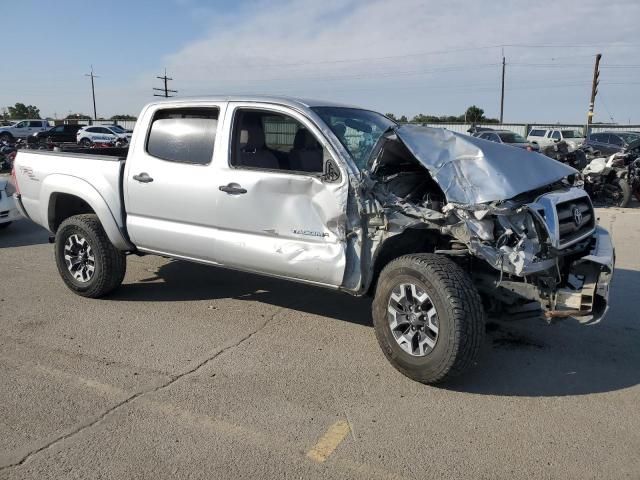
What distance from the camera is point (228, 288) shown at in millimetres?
6039

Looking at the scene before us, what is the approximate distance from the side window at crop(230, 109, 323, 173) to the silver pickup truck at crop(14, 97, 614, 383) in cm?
1

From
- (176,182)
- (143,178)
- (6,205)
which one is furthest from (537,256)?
(6,205)

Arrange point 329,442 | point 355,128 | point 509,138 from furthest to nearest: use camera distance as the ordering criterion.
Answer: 1. point 509,138
2. point 355,128
3. point 329,442

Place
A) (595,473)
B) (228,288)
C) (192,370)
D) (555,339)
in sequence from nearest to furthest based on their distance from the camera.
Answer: (595,473)
(192,370)
(555,339)
(228,288)

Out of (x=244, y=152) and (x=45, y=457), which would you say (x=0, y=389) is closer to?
(x=45, y=457)

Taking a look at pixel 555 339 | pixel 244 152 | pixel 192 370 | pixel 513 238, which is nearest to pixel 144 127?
pixel 244 152

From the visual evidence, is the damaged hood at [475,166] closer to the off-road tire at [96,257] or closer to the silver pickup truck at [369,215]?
the silver pickup truck at [369,215]

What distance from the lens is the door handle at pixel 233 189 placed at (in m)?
4.51

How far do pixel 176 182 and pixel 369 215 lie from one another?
1898 millimetres

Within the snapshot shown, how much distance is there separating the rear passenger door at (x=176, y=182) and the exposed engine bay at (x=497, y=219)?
4.97 feet

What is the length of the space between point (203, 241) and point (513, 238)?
2585 mm

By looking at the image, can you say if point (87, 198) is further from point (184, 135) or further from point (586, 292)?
point (586, 292)

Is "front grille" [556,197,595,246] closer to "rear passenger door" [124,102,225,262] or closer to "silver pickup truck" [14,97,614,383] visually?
"silver pickup truck" [14,97,614,383]

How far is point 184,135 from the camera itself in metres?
5.01
